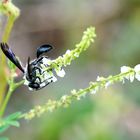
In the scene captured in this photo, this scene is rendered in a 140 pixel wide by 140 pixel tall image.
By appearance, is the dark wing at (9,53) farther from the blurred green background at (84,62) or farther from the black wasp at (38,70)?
the blurred green background at (84,62)

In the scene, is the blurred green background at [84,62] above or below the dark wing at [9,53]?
above

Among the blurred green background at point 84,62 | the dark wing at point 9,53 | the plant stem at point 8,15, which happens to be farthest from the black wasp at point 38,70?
the blurred green background at point 84,62

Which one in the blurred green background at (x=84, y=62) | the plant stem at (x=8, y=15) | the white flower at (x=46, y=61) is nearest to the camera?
the white flower at (x=46, y=61)

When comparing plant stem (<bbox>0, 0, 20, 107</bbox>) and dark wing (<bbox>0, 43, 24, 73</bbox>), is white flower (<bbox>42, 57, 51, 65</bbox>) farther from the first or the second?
plant stem (<bbox>0, 0, 20, 107</bbox>)

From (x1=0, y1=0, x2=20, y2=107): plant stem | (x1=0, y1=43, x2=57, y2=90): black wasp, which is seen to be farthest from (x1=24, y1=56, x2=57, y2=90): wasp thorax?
(x1=0, y1=0, x2=20, y2=107): plant stem

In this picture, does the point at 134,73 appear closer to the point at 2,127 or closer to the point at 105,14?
the point at 2,127

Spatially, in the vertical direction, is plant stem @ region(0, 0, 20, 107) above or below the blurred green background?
below
